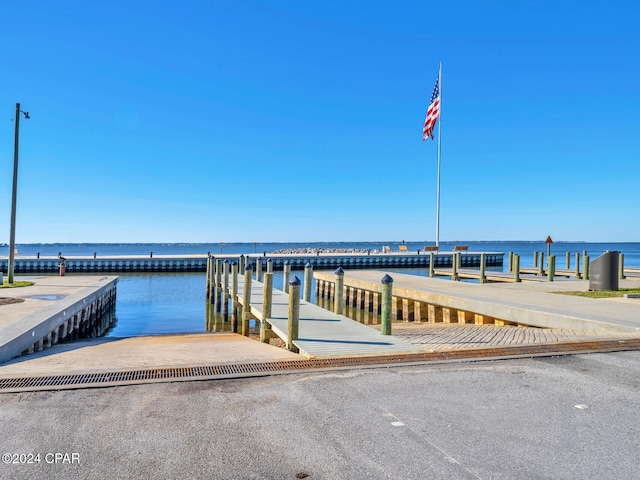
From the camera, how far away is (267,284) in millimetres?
11422

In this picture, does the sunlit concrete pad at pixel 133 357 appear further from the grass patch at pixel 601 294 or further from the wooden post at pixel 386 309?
the grass patch at pixel 601 294

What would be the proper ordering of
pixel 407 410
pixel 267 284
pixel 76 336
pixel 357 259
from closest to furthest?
pixel 407 410 → pixel 267 284 → pixel 76 336 → pixel 357 259

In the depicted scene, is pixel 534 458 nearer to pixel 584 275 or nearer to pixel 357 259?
pixel 584 275

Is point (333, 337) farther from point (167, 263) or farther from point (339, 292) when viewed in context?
point (167, 263)

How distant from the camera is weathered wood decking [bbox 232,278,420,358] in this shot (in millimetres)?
8258

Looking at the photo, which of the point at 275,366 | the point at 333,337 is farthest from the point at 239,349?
the point at 275,366

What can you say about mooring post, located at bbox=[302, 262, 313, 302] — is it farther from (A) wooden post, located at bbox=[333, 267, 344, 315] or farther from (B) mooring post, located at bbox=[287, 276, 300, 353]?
(B) mooring post, located at bbox=[287, 276, 300, 353]

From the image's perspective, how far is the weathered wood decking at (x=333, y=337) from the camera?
8.26 m

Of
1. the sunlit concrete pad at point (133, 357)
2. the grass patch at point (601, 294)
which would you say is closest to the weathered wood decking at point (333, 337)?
the sunlit concrete pad at point (133, 357)

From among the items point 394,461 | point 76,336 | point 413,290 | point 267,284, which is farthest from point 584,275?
point 394,461

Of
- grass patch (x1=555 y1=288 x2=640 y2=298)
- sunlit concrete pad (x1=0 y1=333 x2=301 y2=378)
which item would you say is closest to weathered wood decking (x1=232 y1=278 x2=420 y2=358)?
sunlit concrete pad (x1=0 y1=333 x2=301 y2=378)

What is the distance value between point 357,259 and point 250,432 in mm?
53327

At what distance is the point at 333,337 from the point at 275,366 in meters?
2.51

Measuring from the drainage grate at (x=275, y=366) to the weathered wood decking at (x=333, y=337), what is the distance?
19.1 inches
